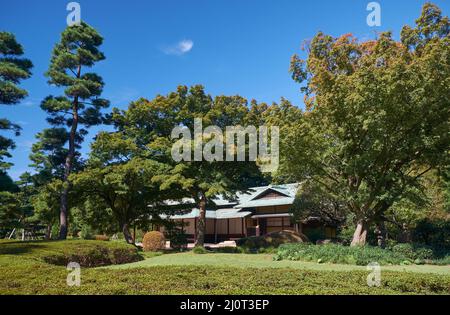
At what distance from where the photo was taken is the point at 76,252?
14.9 metres

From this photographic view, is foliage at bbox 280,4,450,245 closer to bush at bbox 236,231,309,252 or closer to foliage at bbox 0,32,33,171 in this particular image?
bush at bbox 236,231,309,252

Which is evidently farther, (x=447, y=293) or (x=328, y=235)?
(x=328, y=235)

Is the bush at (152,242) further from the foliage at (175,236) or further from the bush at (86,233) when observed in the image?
the bush at (86,233)

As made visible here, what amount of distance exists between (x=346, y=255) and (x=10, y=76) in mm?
22033

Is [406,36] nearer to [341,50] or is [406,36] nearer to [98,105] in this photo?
[341,50]

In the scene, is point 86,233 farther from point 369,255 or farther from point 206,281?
point 206,281

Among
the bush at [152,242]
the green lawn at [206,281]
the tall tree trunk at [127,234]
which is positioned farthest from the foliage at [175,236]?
the green lawn at [206,281]

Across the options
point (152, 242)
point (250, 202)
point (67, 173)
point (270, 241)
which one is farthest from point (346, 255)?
point (250, 202)

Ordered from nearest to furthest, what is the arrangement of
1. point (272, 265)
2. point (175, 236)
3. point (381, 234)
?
point (272, 265) → point (381, 234) → point (175, 236)

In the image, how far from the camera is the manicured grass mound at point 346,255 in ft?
50.5

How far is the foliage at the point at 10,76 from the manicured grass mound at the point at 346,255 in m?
18.0

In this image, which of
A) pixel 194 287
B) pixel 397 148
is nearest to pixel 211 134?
pixel 397 148
